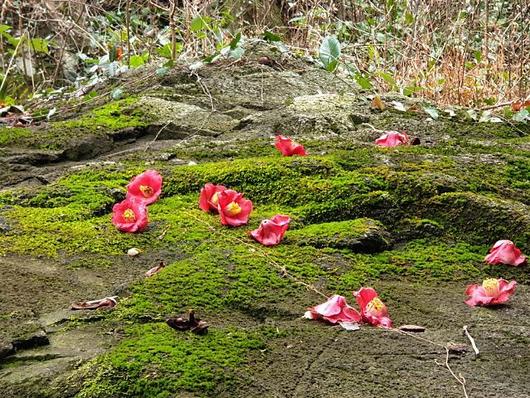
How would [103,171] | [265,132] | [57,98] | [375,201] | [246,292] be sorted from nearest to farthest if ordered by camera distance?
[246,292], [375,201], [103,171], [265,132], [57,98]

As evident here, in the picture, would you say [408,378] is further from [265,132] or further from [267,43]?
[267,43]

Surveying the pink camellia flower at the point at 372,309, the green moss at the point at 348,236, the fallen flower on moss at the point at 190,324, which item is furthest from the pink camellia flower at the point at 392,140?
the fallen flower on moss at the point at 190,324

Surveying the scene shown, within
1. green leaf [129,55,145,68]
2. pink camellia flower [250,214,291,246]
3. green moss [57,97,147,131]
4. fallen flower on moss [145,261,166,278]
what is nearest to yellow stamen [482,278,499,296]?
pink camellia flower [250,214,291,246]

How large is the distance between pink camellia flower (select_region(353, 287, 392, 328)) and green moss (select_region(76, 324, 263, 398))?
10.1 inches

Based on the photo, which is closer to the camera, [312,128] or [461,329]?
[461,329]

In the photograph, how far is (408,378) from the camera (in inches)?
55.4

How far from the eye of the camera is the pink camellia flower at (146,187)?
2.40 metres

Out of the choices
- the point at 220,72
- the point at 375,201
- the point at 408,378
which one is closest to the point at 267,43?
the point at 220,72

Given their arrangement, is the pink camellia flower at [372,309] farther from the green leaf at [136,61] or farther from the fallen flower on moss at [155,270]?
the green leaf at [136,61]

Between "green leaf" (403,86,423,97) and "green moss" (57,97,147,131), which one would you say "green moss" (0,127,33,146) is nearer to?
"green moss" (57,97,147,131)

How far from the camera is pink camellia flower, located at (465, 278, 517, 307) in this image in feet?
5.80

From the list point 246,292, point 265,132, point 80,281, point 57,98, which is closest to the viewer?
point 246,292

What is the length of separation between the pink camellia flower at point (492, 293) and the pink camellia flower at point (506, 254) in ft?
0.70

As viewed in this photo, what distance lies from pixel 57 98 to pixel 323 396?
372cm
